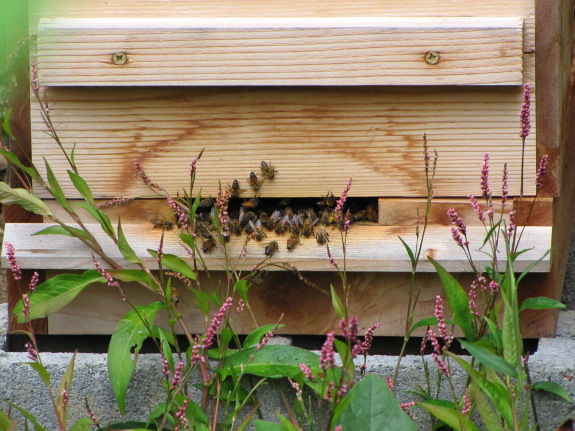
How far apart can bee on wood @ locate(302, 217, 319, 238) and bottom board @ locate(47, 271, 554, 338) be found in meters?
0.13

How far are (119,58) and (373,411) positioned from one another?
1.14 meters

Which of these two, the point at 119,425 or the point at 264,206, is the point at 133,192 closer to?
the point at 264,206

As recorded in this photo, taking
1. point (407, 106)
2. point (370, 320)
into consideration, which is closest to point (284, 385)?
point (370, 320)

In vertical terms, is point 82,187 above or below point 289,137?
below

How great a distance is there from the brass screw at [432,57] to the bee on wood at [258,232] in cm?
64

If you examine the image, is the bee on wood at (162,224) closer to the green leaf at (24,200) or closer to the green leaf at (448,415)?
the green leaf at (24,200)

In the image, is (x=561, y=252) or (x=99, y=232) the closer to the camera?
(x=99, y=232)

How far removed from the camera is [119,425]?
5.88 feet

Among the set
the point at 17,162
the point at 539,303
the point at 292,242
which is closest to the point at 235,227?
the point at 292,242

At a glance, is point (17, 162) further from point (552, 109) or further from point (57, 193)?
point (552, 109)

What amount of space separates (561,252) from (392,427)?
1.09m

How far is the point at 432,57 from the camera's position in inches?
74.7

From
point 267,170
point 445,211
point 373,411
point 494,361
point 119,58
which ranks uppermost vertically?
point 119,58

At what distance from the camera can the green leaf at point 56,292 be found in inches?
74.0
